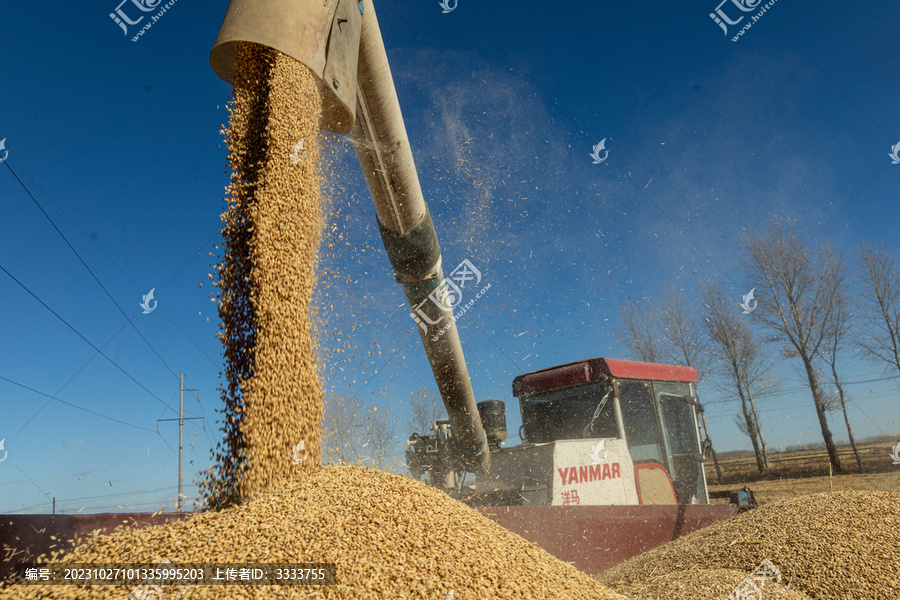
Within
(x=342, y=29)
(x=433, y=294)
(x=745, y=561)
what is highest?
(x=342, y=29)

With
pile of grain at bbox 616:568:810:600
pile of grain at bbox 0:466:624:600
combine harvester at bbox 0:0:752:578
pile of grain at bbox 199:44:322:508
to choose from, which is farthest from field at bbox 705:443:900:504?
pile of grain at bbox 199:44:322:508

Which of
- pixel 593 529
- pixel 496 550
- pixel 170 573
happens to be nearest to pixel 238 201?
pixel 170 573

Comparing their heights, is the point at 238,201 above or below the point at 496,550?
above

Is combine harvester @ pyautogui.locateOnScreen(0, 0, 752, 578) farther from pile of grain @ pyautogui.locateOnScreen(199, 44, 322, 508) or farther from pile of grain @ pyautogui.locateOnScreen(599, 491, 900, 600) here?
pile of grain @ pyautogui.locateOnScreen(599, 491, 900, 600)

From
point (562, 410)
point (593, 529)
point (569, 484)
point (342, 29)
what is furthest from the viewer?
point (562, 410)

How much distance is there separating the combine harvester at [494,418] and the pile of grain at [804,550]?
1.30 feet

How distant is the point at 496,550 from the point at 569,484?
2.19 m

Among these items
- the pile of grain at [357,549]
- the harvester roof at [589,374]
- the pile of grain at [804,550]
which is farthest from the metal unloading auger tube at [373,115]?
the pile of grain at [804,550]

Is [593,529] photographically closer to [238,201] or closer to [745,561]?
[745,561]

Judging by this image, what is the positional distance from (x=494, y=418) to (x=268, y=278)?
3.43m

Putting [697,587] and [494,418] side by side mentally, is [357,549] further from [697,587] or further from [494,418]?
[494,418]

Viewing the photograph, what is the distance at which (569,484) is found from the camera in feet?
14.4

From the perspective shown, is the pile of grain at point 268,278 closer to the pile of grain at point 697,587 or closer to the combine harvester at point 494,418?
the combine harvester at point 494,418

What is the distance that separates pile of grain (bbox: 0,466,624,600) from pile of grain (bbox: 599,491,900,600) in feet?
3.30
